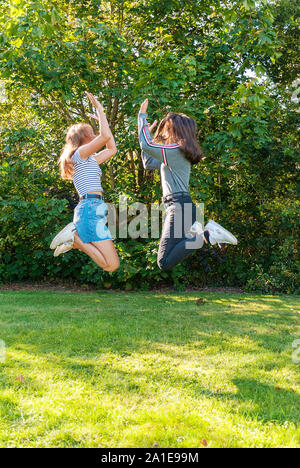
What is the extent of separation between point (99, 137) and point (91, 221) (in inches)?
29.3

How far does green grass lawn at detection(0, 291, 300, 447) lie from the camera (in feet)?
9.01

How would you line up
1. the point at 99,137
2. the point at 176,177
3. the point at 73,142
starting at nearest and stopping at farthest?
the point at 99,137, the point at 176,177, the point at 73,142

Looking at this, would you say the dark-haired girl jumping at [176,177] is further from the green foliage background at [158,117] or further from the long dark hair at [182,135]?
the green foliage background at [158,117]

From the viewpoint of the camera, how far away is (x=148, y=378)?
3.66 meters

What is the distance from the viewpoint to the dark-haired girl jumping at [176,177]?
3.70 meters

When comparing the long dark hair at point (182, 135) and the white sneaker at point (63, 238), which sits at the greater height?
the long dark hair at point (182, 135)

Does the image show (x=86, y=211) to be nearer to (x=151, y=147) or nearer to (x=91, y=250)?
(x=91, y=250)

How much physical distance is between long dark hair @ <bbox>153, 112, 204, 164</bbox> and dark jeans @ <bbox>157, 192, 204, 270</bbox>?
0.37m

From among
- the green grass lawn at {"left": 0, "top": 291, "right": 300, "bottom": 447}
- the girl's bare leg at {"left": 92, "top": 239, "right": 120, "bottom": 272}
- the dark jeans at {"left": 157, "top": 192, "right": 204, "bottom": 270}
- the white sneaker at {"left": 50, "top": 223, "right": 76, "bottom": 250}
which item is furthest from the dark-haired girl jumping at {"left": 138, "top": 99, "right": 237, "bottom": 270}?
the green grass lawn at {"left": 0, "top": 291, "right": 300, "bottom": 447}

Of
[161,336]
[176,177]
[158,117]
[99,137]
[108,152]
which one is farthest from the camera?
[158,117]

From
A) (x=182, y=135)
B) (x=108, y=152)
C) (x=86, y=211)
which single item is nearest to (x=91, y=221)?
(x=86, y=211)

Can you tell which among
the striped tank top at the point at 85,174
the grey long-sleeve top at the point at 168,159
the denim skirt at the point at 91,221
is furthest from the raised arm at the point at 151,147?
the denim skirt at the point at 91,221

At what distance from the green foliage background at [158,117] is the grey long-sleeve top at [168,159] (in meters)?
1.82

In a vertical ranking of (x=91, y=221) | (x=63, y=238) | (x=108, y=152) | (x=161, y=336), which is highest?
(x=108, y=152)
